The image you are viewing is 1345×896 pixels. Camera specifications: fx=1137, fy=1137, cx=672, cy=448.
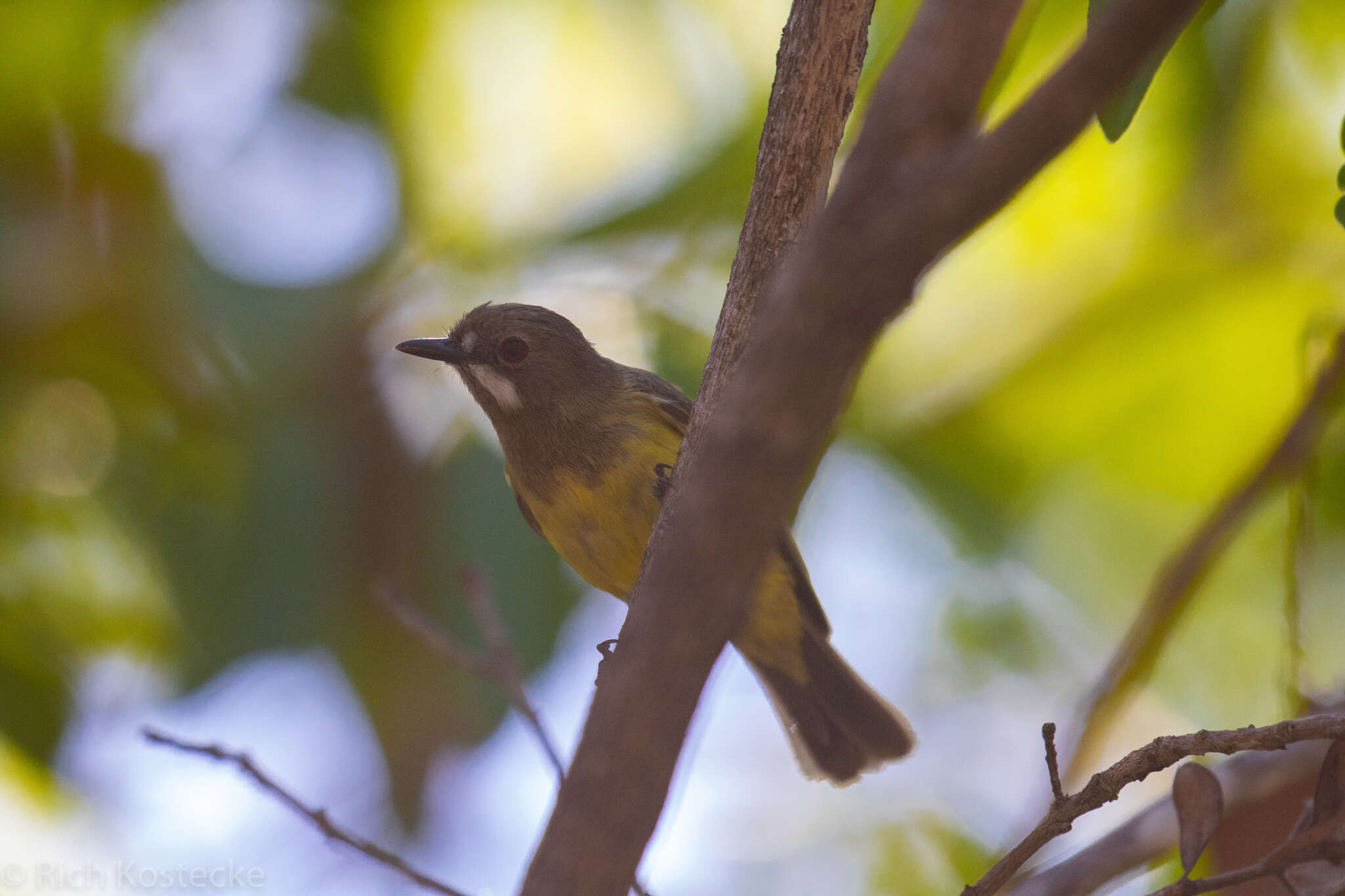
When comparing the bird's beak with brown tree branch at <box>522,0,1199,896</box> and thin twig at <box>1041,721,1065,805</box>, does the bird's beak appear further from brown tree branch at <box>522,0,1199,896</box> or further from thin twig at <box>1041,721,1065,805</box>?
brown tree branch at <box>522,0,1199,896</box>

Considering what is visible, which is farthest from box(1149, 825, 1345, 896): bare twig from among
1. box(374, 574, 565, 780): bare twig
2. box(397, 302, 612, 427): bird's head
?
box(397, 302, 612, 427): bird's head

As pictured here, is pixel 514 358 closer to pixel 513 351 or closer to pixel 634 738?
pixel 513 351

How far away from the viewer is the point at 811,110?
2.00 metres

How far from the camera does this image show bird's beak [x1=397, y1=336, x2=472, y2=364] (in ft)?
14.2

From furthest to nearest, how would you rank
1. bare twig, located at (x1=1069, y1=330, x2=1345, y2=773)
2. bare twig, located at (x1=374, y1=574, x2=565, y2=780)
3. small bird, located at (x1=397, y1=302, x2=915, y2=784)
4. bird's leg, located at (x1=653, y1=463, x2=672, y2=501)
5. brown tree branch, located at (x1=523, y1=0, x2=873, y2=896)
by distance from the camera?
1. small bird, located at (x1=397, y1=302, x2=915, y2=784)
2. bird's leg, located at (x1=653, y1=463, x2=672, y2=501)
3. bare twig, located at (x1=1069, y1=330, x2=1345, y2=773)
4. bare twig, located at (x1=374, y1=574, x2=565, y2=780)
5. brown tree branch, located at (x1=523, y1=0, x2=873, y2=896)

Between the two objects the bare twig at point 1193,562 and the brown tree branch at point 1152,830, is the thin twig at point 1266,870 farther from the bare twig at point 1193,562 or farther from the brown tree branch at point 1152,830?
the bare twig at point 1193,562

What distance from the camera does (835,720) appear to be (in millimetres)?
4551

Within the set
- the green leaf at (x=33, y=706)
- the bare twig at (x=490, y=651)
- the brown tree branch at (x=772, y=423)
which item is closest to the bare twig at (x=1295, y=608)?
the bare twig at (x=490, y=651)

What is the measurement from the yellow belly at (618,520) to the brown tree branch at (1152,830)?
62.6 inches

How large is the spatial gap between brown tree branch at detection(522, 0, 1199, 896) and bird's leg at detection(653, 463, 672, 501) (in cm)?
255

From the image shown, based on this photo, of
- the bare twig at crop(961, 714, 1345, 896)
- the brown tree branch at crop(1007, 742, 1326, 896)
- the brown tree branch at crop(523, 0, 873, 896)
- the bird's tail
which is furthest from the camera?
the bird's tail

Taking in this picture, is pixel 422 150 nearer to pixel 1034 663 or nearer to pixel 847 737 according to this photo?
pixel 847 737

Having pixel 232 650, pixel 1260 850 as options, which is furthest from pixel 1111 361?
pixel 232 650

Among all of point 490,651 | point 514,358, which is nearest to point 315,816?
point 490,651
